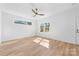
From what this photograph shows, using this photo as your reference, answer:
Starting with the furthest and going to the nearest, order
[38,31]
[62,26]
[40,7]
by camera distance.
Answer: [62,26], [38,31], [40,7]

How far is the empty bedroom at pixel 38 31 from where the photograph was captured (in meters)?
2.64

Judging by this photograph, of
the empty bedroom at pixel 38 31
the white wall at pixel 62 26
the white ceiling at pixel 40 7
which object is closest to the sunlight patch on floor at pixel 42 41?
the empty bedroom at pixel 38 31

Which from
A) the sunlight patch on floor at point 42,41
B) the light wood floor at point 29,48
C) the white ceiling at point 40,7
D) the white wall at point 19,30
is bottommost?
the light wood floor at point 29,48

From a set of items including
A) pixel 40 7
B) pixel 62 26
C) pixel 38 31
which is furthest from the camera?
pixel 62 26

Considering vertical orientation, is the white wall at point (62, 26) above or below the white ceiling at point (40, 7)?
below

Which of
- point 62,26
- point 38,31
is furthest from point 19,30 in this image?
point 62,26

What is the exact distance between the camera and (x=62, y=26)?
2990 millimetres

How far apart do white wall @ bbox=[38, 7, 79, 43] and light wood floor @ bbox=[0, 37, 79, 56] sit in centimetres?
19

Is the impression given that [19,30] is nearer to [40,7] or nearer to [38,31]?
[38,31]

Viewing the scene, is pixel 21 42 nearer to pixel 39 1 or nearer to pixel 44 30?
pixel 44 30

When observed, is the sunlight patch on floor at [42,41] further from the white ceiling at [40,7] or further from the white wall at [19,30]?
the white ceiling at [40,7]

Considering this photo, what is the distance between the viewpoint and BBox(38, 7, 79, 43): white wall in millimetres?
2742

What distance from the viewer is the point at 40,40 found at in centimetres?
279

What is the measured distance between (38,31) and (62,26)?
0.79 m
